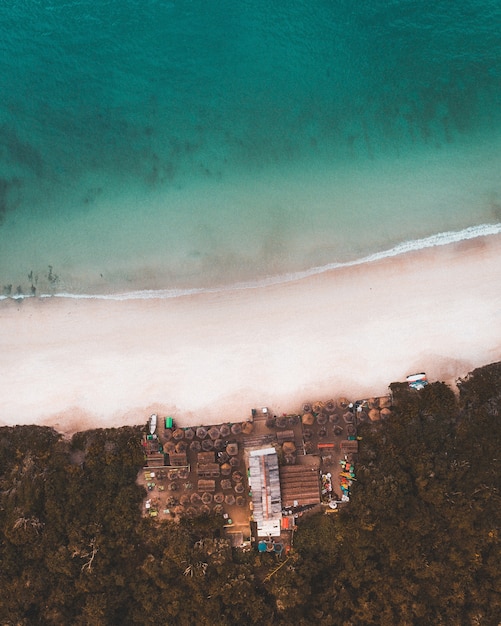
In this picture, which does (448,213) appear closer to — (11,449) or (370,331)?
(370,331)

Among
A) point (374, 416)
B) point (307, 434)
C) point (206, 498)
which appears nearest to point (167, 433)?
point (206, 498)

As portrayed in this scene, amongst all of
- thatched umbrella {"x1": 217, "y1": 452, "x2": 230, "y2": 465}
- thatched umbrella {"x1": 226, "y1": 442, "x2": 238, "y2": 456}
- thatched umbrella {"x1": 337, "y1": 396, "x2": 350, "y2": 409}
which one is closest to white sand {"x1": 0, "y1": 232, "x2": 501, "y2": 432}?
thatched umbrella {"x1": 337, "y1": 396, "x2": 350, "y2": 409}

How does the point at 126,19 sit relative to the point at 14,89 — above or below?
above

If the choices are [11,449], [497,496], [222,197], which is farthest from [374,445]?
[11,449]

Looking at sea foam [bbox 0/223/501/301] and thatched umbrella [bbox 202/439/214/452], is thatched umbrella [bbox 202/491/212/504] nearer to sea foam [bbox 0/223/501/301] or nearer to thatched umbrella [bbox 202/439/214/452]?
thatched umbrella [bbox 202/439/214/452]

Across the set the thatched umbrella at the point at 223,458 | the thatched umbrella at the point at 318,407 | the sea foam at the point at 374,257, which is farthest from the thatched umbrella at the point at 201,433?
the sea foam at the point at 374,257

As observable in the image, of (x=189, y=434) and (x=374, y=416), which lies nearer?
(x=374, y=416)

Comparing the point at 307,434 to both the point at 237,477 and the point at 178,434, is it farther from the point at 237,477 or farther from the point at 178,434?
the point at 178,434
